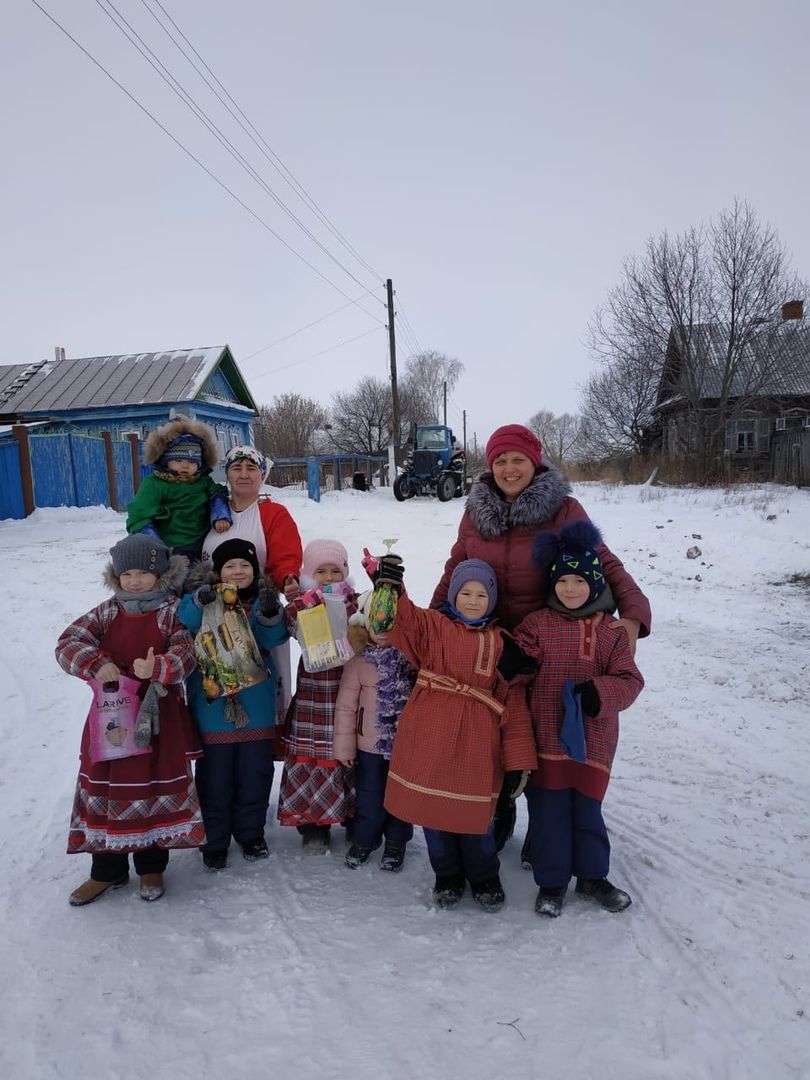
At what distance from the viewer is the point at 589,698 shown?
230 centimetres

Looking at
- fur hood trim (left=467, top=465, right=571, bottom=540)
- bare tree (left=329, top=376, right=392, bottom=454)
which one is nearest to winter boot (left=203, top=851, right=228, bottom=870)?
fur hood trim (left=467, top=465, right=571, bottom=540)

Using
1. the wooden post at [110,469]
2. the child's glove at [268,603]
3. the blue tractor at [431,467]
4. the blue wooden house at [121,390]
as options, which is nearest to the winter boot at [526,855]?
the child's glove at [268,603]

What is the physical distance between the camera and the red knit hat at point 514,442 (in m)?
2.64

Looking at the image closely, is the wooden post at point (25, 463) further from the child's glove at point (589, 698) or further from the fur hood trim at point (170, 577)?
the child's glove at point (589, 698)

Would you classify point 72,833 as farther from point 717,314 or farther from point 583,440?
point 583,440

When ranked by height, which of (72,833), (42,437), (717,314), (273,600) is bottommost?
(72,833)

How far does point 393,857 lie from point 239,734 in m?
0.83

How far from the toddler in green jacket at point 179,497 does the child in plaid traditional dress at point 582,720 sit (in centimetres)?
151

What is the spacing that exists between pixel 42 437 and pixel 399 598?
1133 cm

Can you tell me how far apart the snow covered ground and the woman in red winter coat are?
1.05 meters

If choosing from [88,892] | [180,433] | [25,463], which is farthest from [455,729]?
[25,463]

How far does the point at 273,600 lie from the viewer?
2.63 meters

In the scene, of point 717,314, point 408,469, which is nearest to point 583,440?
point 717,314

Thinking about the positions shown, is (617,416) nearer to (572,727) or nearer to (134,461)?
(134,461)
